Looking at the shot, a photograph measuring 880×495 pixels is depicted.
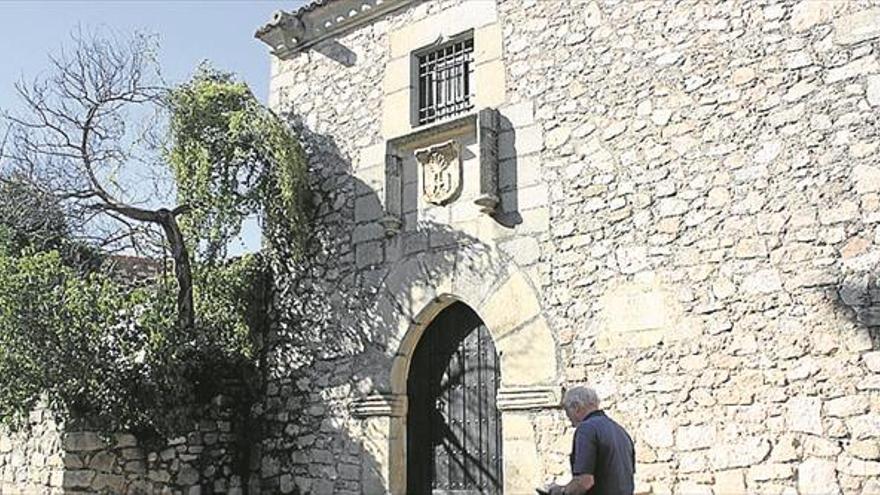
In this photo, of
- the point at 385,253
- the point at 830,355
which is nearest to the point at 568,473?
the point at 830,355

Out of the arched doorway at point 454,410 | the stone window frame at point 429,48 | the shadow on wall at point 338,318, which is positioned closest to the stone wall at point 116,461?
the shadow on wall at point 338,318

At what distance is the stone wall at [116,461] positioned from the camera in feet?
25.9

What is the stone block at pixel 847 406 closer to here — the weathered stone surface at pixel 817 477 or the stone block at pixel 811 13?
the weathered stone surface at pixel 817 477

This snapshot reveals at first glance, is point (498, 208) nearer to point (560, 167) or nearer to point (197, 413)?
point (560, 167)

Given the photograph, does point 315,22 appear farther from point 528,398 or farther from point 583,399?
point 583,399

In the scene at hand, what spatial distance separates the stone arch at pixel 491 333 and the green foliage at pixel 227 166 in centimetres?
148

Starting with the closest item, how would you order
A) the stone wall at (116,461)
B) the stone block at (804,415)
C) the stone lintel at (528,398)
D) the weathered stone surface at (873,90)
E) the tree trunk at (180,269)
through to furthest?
the stone block at (804,415), the weathered stone surface at (873,90), the stone lintel at (528,398), the stone wall at (116,461), the tree trunk at (180,269)

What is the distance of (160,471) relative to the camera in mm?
8445

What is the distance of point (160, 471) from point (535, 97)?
4.63 meters

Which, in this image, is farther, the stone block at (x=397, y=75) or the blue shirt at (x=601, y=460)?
the stone block at (x=397, y=75)

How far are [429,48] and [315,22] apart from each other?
5.30ft

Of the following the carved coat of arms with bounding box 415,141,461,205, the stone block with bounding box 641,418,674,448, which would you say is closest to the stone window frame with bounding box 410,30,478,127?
the carved coat of arms with bounding box 415,141,461,205

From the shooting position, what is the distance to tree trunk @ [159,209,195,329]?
887 centimetres

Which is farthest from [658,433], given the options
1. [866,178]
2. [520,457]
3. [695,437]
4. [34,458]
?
[34,458]
